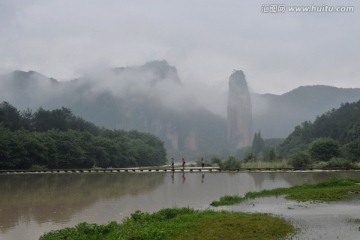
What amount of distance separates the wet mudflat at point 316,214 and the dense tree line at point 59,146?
43293mm

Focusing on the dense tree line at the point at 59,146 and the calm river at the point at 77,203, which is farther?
the dense tree line at the point at 59,146

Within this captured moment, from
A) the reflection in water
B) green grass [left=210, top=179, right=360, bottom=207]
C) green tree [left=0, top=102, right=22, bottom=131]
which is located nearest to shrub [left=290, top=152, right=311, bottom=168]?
green grass [left=210, top=179, right=360, bottom=207]

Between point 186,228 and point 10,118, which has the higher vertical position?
point 10,118

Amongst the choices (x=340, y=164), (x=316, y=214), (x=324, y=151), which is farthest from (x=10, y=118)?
(x=316, y=214)

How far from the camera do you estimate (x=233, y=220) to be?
46.8 ft

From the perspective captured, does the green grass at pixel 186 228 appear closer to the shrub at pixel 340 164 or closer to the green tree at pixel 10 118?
the shrub at pixel 340 164

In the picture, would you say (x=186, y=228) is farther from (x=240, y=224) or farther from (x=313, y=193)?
(x=313, y=193)

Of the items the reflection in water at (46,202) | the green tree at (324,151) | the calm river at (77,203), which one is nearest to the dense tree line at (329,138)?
the green tree at (324,151)

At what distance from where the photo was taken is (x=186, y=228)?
13.3 meters

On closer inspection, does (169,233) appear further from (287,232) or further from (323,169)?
(323,169)

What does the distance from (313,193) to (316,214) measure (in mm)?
6512

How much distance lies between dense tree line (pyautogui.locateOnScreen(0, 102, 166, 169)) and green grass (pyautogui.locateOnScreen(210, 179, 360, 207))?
4078 centimetres

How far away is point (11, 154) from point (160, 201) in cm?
3956

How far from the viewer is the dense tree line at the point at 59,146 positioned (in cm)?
5551
